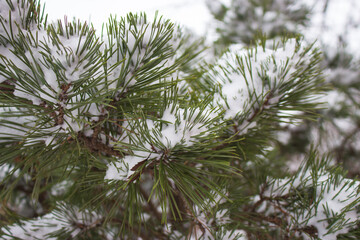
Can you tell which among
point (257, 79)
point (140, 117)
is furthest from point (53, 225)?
point (257, 79)

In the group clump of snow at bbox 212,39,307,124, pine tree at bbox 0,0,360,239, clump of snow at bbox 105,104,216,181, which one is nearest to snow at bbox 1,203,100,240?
pine tree at bbox 0,0,360,239

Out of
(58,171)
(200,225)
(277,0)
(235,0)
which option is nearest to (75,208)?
(58,171)

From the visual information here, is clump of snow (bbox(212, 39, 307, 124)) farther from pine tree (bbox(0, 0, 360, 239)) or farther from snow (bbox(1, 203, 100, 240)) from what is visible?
snow (bbox(1, 203, 100, 240))

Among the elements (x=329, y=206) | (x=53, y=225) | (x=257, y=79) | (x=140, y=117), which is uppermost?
(x=257, y=79)

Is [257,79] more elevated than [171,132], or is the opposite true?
[257,79]

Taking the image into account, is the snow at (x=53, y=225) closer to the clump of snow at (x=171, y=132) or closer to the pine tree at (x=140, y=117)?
the pine tree at (x=140, y=117)

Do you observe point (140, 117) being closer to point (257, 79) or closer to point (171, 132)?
point (171, 132)

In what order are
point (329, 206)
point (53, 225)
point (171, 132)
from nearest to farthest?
point (171, 132), point (329, 206), point (53, 225)

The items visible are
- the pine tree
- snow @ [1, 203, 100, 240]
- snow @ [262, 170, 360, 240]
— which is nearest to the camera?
the pine tree
